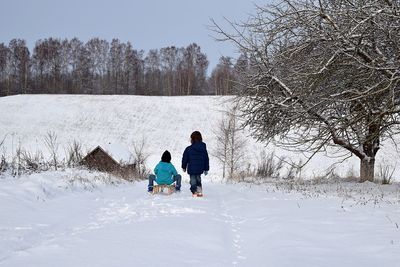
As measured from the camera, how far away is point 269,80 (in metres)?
13.1

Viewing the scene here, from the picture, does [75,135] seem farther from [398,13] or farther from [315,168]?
[398,13]

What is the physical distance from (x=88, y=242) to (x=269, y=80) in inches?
373

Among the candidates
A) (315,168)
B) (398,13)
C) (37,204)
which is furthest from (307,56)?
(315,168)

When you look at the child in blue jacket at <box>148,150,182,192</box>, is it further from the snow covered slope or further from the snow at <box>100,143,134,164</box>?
the snow covered slope

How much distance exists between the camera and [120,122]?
190 feet

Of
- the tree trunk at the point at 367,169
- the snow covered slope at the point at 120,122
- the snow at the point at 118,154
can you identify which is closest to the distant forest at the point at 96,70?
the snow covered slope at the point at 120,122

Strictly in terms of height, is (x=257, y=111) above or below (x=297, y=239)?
above

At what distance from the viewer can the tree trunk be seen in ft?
51.1

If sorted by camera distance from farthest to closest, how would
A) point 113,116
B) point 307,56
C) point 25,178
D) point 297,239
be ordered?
1. point 113,116
2. point 307,56
3. point 25,178
4. point 297,239

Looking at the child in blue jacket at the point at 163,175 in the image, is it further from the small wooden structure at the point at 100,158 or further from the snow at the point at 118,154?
the snow at the point at 118,154

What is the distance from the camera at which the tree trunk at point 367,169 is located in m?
15.6

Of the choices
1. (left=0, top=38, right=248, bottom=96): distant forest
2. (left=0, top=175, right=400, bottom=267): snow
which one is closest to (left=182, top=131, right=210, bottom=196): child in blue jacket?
(left=0, top=175, right=400, bottom=267): snow

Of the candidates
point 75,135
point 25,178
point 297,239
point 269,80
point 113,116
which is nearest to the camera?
point 297,239

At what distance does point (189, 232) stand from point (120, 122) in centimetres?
5368
